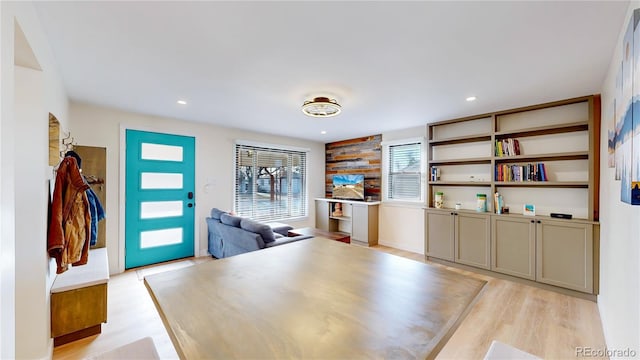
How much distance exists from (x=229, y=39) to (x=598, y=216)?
13.5ft

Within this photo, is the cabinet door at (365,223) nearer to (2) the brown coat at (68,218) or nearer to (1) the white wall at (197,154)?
(1) the white wall at (197,154)

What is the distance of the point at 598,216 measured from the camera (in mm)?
2863

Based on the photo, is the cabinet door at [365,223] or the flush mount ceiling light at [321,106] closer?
the flush mount ceiling light at [321,106]

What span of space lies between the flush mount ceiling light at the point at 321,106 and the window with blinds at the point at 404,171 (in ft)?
7.73

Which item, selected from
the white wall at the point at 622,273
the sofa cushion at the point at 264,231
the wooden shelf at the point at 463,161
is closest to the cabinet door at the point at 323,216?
the wooden shelf at the point at 463,161

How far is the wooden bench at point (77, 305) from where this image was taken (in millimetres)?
2000

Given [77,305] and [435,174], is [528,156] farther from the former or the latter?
[77,305]

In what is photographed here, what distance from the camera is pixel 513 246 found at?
3.35 meters

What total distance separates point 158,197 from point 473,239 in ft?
15.4

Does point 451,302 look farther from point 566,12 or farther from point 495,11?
point 566,12

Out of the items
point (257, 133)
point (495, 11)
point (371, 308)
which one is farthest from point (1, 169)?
point (257, 133)

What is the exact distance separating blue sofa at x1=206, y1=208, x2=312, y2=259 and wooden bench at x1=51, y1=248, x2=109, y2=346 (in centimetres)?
130

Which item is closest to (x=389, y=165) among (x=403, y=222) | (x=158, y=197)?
(x=403, y=222)

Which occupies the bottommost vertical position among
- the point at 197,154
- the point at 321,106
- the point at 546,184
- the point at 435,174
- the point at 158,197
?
the point at 158,197
